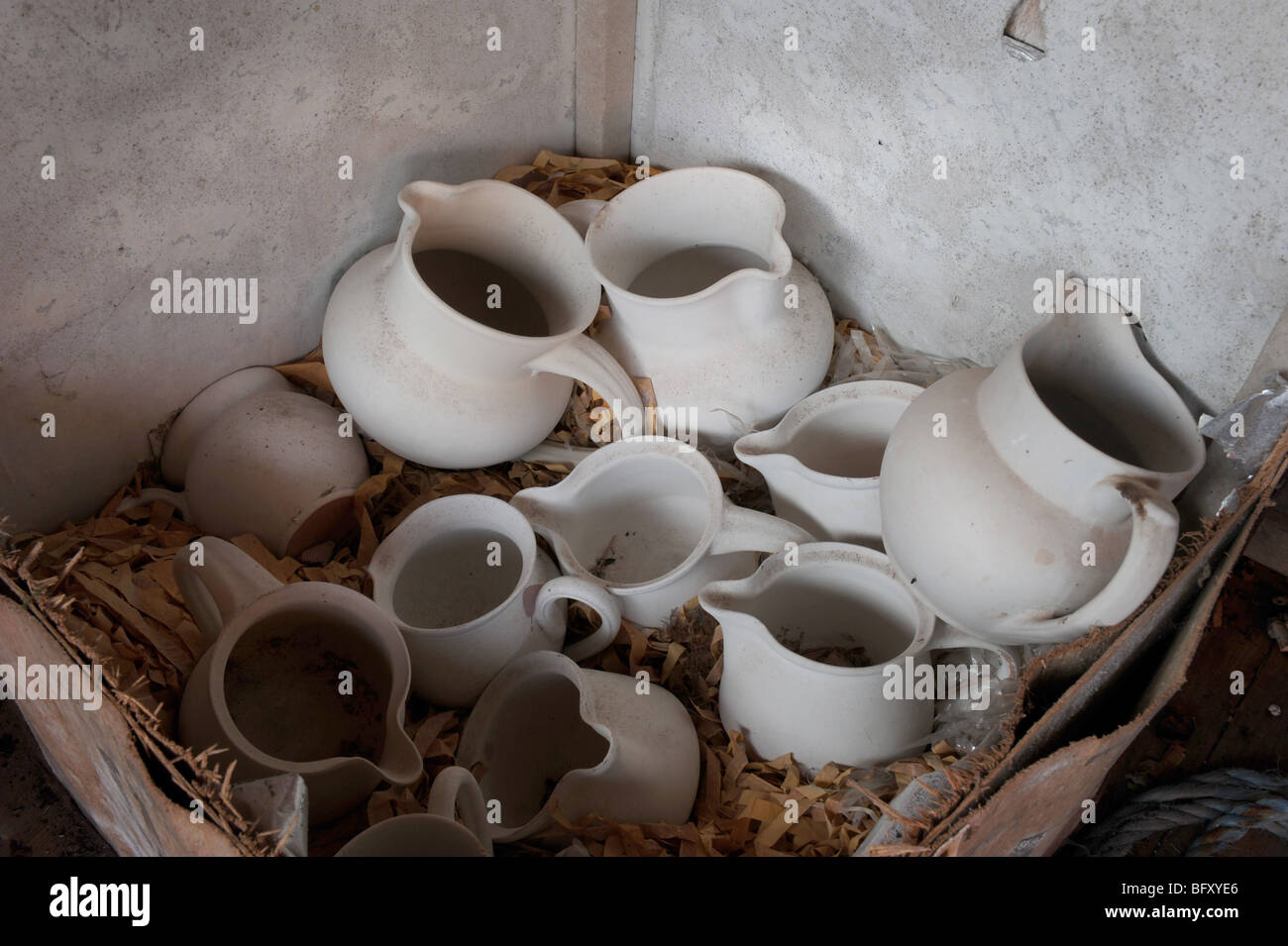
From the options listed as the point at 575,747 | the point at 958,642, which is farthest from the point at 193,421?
the point at 958,642

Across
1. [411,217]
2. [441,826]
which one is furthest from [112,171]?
[441,826]

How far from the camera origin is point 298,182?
1.64m

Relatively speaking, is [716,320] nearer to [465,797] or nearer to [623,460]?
[623,460]

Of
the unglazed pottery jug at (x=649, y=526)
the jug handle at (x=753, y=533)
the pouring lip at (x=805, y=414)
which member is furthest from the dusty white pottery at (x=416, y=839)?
the pouring lip at (x=805, y=414)

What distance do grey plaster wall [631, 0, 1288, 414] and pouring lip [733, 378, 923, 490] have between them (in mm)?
186

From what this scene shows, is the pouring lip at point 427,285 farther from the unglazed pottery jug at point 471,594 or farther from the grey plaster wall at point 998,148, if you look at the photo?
the grey plaster wall at point 998,148

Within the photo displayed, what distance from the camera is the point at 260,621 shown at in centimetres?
136

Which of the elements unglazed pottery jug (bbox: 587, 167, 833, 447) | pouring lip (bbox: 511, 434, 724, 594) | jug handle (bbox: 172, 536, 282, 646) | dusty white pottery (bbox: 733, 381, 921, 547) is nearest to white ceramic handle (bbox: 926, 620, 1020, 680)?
dusty white pottery (bbox: 733, 381, 921, 547)

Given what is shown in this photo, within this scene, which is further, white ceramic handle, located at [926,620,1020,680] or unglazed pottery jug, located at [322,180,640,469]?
unglazed pottery jug, located at [322,180,640,469]

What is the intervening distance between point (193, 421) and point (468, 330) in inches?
19.7

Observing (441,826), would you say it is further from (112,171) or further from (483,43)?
(483,43)

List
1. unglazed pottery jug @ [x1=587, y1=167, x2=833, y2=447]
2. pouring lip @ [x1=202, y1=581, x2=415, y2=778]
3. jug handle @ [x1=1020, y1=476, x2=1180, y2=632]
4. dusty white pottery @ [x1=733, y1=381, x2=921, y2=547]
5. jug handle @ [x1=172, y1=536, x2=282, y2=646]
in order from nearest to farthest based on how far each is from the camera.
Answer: jug handle @ [x1=1020, y1=476, x2=1180, y2=632], pouring lip @ [x1=202, y1=581, x2=415, y2=778], jug handle @ [x1=172, y1=536, x2=282, y2=646], dusty white pottery @ [x1=733, y1=381, x2=921, y2=547], unglazed pottery jug @ [x1=587, y1=167, x2=833, y2=447]

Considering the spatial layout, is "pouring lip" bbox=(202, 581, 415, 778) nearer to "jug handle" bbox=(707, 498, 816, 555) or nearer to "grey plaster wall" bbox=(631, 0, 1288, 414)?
"jug handle" bbox=(707, 498, 816, 555)

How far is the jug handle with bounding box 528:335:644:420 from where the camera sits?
5.16ft
